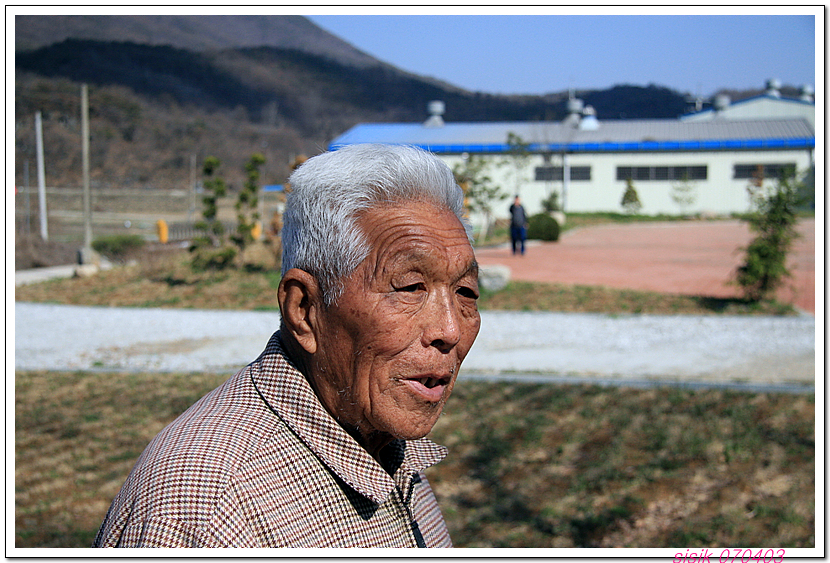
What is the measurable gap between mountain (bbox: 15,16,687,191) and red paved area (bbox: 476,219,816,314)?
9.28 m

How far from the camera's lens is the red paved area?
13.6m

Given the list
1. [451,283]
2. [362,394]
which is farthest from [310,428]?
[451,283]

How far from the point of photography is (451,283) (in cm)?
134

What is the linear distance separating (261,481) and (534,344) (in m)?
8.13

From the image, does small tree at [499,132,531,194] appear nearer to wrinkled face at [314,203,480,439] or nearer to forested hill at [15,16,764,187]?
forested hill at [15,16,764,187]

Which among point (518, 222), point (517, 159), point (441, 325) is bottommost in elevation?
point (518, 222)

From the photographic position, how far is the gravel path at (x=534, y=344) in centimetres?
784

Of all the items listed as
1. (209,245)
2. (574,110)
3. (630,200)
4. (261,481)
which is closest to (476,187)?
(209,245)

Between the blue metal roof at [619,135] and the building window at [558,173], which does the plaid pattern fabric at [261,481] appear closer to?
the blue metal roof at [619,135]

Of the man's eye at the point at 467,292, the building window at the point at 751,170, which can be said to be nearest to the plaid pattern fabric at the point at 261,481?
the man's eye at the point at 467,292

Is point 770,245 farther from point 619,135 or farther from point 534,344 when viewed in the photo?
point 619,135

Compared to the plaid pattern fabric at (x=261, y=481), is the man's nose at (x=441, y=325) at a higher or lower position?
higher

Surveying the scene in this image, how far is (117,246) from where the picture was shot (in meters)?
20.9

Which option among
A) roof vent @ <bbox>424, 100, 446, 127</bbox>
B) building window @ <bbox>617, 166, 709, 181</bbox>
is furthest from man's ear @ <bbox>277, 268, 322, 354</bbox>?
roof vent @ <bbox>424, 100, 446, 127</bbox>
